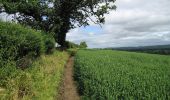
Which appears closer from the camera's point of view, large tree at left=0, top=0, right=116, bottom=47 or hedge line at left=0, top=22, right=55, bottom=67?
hedge line at left=0, top=22, right=55, bottom=67

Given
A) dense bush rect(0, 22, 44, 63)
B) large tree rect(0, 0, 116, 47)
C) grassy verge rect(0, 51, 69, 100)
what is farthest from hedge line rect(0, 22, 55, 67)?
large tree rect(0, 0, 116, 47)

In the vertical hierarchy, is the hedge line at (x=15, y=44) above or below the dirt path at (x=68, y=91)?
above

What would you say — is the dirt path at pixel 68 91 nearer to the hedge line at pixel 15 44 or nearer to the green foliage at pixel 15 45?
the green foliage at pixel 15 45

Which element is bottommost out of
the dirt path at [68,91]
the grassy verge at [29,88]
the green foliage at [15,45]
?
the dirt path at [68,91]

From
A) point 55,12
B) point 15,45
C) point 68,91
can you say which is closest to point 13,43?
point 15,45

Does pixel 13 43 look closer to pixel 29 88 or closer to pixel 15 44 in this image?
pixel 15 44

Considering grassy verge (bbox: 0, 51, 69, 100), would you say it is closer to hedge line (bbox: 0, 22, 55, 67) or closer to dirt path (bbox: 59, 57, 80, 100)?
dirt path (bbox: 59, 57, 80, 100)

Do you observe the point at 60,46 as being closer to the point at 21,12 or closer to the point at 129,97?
the point at 21,12

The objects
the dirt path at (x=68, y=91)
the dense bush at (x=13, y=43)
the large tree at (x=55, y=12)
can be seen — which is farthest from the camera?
the large tree at (x=55, y=12)

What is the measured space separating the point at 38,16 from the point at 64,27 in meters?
6.36

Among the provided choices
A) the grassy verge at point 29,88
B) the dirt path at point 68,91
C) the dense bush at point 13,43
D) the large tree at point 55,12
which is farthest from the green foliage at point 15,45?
the large tree at point 55,12

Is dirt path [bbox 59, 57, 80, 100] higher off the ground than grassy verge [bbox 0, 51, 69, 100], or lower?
lower

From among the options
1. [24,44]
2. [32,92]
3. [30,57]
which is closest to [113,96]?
[32,92]

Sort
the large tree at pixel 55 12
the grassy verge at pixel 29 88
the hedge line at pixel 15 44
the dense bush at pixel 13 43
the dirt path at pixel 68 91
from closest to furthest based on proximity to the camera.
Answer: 1. the grassy verge at pixel 29 88
2. the dirt path at pixel 68 91
3. the hedge line at pixel 15 44
4. the dense bush at pixel 13 43
5. the large tree at pixel 55 12
